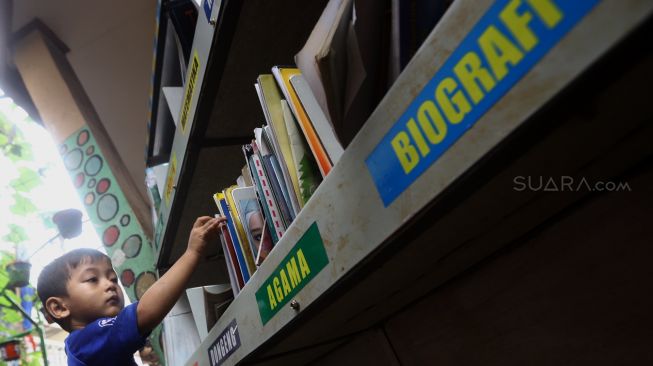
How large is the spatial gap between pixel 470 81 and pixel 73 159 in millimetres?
3255

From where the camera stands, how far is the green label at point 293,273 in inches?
26.2

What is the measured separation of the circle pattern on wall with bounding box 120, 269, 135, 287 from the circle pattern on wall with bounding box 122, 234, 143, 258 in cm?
9

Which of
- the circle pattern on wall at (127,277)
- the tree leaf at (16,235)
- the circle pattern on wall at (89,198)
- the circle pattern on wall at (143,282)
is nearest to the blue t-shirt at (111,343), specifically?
the circle pattern on wall at (143,282)

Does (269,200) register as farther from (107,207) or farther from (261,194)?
(107,207)

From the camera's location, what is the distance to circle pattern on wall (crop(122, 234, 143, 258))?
9.14ft

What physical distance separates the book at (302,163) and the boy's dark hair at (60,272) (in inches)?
39.8

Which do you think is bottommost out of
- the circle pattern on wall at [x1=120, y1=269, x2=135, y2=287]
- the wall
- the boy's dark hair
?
the boy's dark hair

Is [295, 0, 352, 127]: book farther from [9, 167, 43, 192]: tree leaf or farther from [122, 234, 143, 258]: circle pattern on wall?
[9, 167, 43, 192]: tree leaf

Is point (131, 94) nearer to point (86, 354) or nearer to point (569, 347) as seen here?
point (86, 354)

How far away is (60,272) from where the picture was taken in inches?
58.6

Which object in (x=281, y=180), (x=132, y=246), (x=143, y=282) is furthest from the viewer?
(x=132, y=246)

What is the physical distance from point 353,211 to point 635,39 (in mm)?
342

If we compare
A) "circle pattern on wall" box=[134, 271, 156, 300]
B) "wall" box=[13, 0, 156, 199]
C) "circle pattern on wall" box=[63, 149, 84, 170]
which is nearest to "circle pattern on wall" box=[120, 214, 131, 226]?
"circle pattern on wall" box=[134, 271, 156, 300]

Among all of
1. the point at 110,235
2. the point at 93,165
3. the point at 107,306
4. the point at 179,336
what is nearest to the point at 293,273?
the point at 107,306
